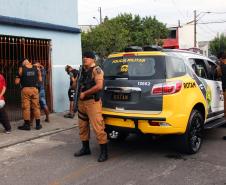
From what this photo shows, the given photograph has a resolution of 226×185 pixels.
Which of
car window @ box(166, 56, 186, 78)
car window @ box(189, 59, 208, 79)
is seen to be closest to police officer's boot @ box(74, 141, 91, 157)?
car window @ box(166, 56, 186, 78)

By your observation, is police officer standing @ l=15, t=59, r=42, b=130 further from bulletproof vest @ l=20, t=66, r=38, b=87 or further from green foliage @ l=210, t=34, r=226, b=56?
green foliage @ l=210, t=34, r=226, b=56

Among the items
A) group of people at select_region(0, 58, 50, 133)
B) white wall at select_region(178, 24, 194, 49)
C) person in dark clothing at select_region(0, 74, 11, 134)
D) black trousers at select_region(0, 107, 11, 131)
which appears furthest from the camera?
white wall at select_region(178, 24, 194, 49)

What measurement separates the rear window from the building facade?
3888 mm

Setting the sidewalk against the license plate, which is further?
the sidewalk

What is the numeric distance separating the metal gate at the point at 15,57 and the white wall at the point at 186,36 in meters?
50.2

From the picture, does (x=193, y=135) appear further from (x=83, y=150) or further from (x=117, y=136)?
(x=83, y=150)

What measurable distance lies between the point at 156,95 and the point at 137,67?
2.06 ft

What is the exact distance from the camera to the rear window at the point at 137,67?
587 cm

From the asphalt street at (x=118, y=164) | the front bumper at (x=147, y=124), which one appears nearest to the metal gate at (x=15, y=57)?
the asphalt street at (x=118, y=164)

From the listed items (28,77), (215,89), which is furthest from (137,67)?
(28,77)

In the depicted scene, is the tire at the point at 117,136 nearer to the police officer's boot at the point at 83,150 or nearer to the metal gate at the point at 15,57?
the police officer's boot at the point at 83,150

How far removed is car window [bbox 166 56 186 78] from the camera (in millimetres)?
5855

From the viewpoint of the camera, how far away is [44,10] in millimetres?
10359

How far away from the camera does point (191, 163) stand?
578 cm
